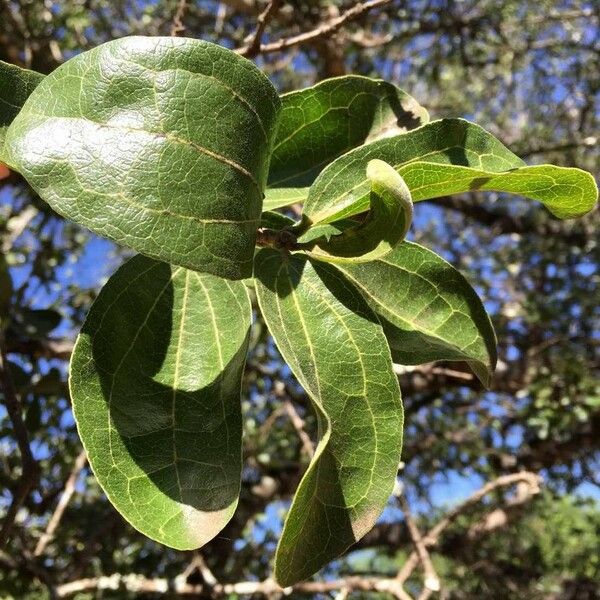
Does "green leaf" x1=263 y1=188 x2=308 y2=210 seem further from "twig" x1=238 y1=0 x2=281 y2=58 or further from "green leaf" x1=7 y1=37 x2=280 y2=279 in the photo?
"twig" x1=238 y1=0 x2=281 y2=58

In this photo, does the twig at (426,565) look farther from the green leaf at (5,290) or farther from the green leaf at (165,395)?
the green leaf at (5,290)

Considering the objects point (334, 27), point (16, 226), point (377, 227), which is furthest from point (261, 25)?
point (16, 226)

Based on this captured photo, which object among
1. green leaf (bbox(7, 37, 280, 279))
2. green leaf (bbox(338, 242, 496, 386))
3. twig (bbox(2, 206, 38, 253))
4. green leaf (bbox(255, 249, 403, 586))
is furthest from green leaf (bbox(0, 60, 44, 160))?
twig (bbox(2, 206, 38, 253))

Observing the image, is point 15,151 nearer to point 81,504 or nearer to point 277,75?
point 81,504

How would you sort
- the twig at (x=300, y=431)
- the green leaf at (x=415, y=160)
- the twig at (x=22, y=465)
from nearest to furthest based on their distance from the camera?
the green leaf at (x=415, y=160) < the twig at (x=22, y=465) < the twig at (x=300, y=431)

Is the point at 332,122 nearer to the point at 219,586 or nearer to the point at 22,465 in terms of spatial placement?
the point at 22,465

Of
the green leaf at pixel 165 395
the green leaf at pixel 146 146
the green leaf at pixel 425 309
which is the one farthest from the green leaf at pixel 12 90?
the green leaf at pixel 425 309

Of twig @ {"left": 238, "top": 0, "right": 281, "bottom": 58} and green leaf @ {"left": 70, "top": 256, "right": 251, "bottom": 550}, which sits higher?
twig @ {"left": 238, "top": 0, "right": 281, "bottom": 58}

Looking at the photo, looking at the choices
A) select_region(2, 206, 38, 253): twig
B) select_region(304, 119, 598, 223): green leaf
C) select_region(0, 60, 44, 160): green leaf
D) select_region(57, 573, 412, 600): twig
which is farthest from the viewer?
select_region(2, 206, 38, 253): twig
